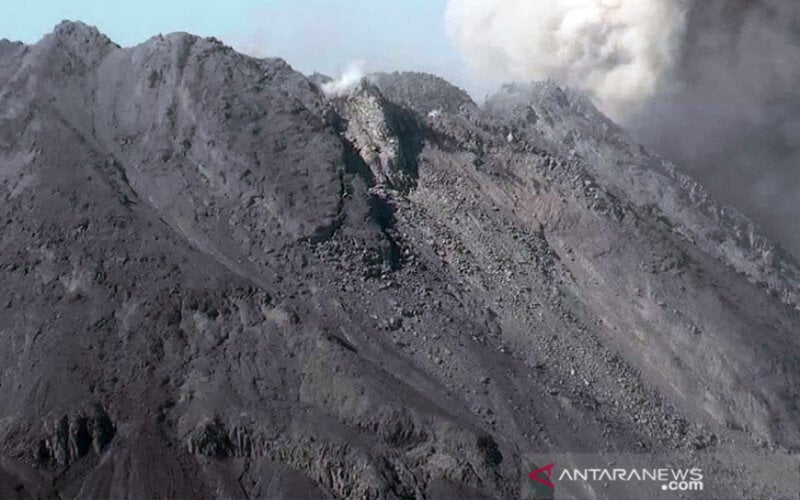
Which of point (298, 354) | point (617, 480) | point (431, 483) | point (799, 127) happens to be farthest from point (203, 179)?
point (799, 127)

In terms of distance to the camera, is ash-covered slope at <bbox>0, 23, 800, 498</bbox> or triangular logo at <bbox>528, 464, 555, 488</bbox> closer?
triangular logo at <bbox>528, 464, 555, 488</bbox>

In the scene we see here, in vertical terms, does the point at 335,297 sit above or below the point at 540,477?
above

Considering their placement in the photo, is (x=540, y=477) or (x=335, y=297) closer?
(x=540, y=477)

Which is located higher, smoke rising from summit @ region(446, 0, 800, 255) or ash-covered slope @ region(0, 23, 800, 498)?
smoke rising from summit @ region(446, 0, 800, 255)

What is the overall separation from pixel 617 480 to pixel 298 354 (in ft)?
39.5

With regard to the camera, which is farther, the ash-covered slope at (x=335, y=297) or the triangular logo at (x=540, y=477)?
the ash-covered slope at (x=335, y=297)

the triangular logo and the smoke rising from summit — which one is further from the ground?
the smoke rising from summit

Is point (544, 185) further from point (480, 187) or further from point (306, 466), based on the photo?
point (306, 466)

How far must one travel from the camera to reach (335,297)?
41531 mm

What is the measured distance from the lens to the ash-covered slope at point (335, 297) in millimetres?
36250

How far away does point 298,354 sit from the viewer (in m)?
39.1

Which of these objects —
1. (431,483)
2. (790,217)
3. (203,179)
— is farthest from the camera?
(790,217)

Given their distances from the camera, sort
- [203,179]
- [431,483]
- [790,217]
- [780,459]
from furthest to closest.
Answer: [790,217] → [203,179] → [780,459] → [431,483]

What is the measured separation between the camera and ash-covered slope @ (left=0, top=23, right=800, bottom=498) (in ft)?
119
